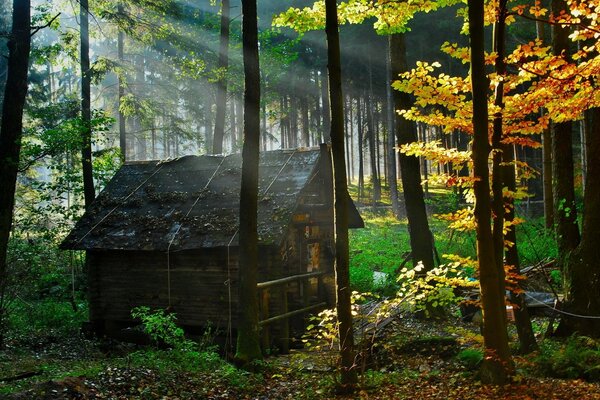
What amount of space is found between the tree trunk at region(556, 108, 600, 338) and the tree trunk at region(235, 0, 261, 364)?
6245mm

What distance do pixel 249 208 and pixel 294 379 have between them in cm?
338

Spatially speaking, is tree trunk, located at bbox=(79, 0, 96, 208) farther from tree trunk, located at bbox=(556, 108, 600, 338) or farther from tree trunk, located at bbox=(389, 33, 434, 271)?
tree trunk, located at bbox=(556, 108, 600, 338)

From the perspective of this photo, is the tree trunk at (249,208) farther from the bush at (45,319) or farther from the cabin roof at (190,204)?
the bush at (45,319)

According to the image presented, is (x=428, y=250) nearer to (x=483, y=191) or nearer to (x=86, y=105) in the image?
(x=483, y=191)

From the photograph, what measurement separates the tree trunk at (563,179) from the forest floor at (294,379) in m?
3.14

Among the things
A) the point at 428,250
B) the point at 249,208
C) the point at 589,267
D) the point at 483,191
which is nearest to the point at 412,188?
the point at 428,250

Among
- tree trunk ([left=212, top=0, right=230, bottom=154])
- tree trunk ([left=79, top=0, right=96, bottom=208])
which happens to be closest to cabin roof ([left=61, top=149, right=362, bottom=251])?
tree trunk ([left=79, top=0, right=96, bottom=208])

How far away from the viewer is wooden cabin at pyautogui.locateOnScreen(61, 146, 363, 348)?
13398 mm

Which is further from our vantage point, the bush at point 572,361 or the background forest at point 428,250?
the bush at point 572,361

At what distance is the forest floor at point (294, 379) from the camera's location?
24.2 feet

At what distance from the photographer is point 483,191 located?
714 centimetres

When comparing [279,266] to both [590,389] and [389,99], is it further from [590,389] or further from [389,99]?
[389,99]

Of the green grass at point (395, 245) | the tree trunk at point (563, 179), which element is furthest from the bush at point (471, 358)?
the green grass at point (395, 245)

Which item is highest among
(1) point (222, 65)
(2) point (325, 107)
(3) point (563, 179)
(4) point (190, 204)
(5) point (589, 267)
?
(2) point (325, 107)
